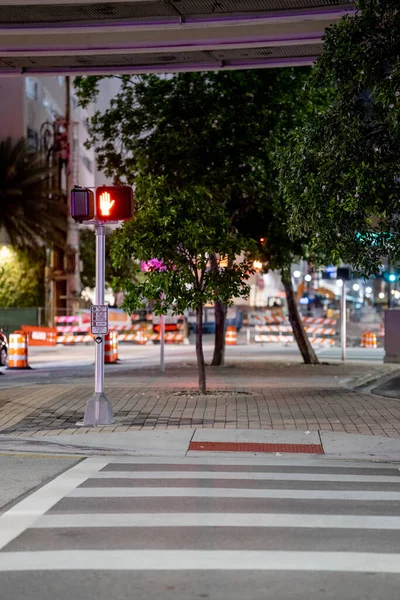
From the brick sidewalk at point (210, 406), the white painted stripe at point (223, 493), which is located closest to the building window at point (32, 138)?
the brick sidewalk at point (210, 406)

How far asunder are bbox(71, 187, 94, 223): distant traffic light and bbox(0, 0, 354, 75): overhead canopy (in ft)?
9.71

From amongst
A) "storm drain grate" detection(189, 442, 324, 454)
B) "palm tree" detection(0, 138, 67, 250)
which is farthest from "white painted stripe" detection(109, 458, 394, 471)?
"palm tree" detection(0, 138, 67, 250)

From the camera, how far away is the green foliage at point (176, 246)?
18.7m

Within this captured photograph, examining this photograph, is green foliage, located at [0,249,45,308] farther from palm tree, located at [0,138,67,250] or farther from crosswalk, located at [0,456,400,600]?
crosswalk, located at [0,456,400,600]

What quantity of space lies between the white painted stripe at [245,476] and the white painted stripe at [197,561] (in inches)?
144

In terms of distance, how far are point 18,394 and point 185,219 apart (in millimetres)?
4460

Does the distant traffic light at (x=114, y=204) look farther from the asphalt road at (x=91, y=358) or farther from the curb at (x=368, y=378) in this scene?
the asphalt road at (x=91, y=358)

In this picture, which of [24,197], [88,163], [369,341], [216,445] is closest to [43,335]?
[24,197]

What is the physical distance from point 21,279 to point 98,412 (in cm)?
3865

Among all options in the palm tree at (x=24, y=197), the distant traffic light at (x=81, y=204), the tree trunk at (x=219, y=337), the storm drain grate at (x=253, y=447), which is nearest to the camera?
the storm drain grate at (x=253, y=447)

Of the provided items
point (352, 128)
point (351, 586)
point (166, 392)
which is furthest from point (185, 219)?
point (351, 586)

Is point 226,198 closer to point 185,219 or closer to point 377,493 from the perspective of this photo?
point 185,219

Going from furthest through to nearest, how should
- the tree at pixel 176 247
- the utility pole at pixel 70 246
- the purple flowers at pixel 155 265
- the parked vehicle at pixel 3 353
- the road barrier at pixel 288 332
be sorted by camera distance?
1. the utility pole at pixel 70 246
2. the road barrier at pixel 288 332
3. the parked vehicle at pixel 3 353
4. the purple flowers at pixel 155 265
5. the tree at pixel 176 247

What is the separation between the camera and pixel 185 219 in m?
18.9
